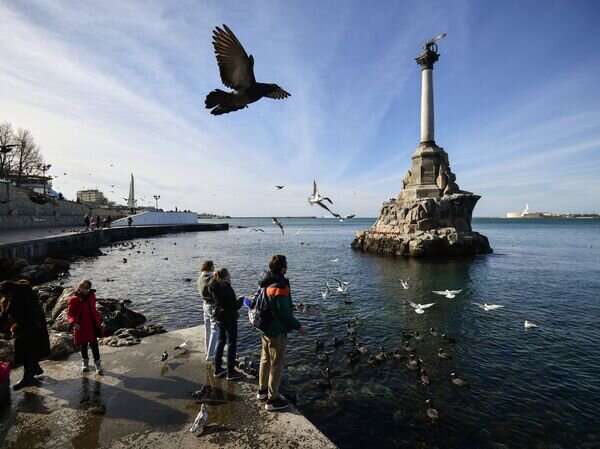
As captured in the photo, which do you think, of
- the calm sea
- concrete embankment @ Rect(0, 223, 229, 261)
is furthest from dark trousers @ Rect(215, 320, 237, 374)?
concrete embankment @ Rect(0, 223, 229, 261)

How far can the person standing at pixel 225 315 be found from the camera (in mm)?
6410

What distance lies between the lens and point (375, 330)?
43.4ft

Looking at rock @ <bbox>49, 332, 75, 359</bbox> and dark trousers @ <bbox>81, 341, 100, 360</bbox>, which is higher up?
dark trousers @ <bbox>81, 341, 100, 360</bbox>

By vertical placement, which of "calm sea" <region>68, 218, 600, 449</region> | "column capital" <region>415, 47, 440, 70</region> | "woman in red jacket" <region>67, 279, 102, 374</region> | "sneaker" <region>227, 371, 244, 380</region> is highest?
"column capital" <region>415, 47, 440, 70</region>

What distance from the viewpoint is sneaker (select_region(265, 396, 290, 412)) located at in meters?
5.40

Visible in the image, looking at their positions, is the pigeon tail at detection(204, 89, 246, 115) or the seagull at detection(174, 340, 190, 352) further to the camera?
the seagull at detection(174, 340, 190, 352)

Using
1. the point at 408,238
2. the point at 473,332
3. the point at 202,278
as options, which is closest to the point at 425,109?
the point at 408,238

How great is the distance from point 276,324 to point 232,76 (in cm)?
446

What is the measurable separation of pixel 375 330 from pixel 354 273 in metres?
14.7

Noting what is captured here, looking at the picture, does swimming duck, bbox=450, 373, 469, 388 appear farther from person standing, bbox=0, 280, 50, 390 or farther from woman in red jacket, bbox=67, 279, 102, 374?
person standing, bbox=0, 280, 50, 390

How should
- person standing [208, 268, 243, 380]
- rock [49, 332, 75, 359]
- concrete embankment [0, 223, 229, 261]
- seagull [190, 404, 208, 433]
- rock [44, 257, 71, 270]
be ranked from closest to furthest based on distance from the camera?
seagull [190, 404, 208, 433], person standing [208, 268, 243, 380], rock [49, 332, 75, 359], concrete embankment [0, 223, 229, 261], rock [44, 257, 71, 270]

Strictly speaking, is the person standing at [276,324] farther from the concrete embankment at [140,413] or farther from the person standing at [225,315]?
the person standing at [225,315]

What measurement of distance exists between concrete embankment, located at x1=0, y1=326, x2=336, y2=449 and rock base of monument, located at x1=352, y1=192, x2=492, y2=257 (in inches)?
1403

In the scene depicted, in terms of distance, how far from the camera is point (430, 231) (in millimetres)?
40438
